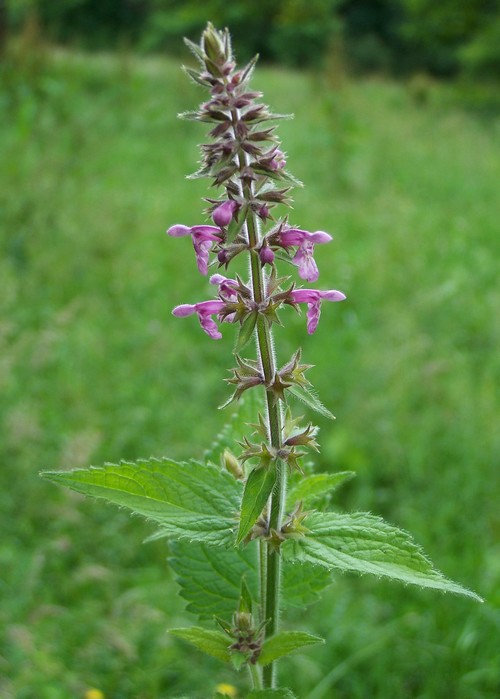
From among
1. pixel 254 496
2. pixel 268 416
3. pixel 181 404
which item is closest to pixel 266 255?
pixel 268 416

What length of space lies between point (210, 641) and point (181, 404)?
335cm

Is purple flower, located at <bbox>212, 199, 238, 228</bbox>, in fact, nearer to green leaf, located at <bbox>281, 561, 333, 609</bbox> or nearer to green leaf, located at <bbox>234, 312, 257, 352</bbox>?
green leaf, located at <bbox>234, 312, 257, 352</bbox>

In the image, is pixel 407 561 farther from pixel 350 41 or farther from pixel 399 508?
pixel 350 41

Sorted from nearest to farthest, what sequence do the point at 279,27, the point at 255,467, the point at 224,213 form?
the point at 224,213
the point at 255,467
the point at 279,27

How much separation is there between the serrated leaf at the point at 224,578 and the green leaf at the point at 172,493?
0.77ft

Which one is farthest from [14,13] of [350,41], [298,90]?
[298,90]

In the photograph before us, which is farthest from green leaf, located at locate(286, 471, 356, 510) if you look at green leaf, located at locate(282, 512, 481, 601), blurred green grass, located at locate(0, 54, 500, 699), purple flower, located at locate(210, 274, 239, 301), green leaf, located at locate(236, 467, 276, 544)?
blurred green grass, located at locate(0, 54, 500, 699)

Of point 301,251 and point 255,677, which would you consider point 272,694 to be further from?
point 301,251

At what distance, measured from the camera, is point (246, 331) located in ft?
4.57

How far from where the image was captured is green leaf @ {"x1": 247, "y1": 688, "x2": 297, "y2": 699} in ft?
4.50

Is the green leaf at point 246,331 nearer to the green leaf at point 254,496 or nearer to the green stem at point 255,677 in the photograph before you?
the green leaf at point 254,496

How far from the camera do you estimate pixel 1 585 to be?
3396 mm

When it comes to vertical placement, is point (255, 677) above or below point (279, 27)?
below

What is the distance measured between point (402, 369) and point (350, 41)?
3702cm
